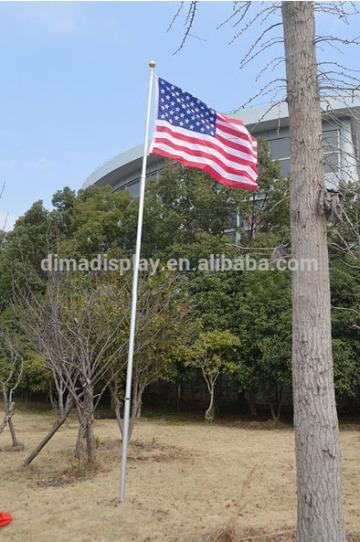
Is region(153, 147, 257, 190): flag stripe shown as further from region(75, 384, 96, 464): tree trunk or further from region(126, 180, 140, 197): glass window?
region(126, 180, 140, 197): glass window

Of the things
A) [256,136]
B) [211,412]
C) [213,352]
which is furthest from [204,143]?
[256,136]

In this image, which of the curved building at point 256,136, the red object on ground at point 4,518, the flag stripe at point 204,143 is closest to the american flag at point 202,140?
the flag stripe at point 204,143

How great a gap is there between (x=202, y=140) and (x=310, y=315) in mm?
4031

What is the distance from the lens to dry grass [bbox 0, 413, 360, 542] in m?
4.90

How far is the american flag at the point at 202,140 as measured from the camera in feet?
22.4

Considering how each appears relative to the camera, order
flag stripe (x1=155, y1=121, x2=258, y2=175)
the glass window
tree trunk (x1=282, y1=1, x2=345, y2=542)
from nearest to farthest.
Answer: tree trunk (x1=282, y1=1, x2=345, y2=542)
flag stripe (x1=155, y1=121, x2=258, y2=175)
the glass window

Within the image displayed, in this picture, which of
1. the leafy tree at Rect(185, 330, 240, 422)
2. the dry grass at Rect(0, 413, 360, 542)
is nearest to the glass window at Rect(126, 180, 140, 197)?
the leafy tree at Rect(185, 330, 240, 422)

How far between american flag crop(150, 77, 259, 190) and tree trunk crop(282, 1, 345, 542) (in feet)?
8.65

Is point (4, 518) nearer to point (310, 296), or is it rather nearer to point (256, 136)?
point (310, 296)

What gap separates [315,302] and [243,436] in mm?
10084

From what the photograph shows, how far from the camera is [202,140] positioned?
6969 mm

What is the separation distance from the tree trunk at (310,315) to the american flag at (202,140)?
2636 mm

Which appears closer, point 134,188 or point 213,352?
point 213,352

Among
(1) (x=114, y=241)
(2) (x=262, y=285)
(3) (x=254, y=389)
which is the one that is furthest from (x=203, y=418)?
(1) (x=114, y=241)
